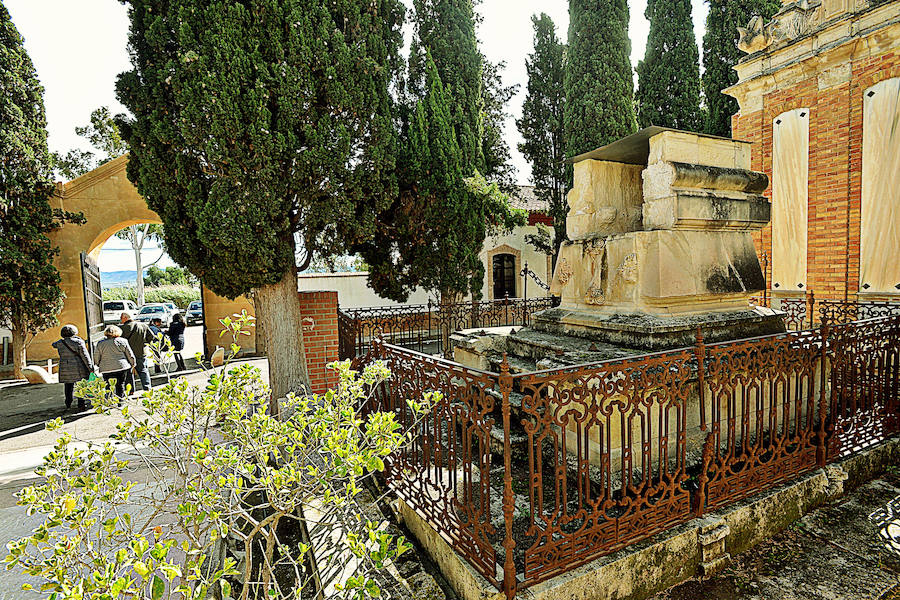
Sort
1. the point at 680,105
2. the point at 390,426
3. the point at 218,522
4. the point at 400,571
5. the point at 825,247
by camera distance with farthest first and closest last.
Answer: the point at 680,105 → the point at 825,247 → the point at 400,571 → the point at 390,426 → the point at 218,522

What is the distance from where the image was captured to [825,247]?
7.59m

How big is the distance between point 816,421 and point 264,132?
6.73m

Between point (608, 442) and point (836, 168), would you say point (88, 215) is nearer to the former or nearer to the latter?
point (608, 442)

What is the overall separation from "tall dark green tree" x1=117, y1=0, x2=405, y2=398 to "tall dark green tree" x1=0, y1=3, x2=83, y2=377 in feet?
19.0

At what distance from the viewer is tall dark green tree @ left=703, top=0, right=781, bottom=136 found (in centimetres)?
1228

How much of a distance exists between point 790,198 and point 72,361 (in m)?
12.9

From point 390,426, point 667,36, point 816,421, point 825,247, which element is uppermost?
point 667,36

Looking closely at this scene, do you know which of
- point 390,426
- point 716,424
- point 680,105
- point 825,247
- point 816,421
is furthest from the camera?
point 680,105

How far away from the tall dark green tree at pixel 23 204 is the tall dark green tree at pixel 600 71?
1342cm

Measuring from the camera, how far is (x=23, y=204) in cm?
1028

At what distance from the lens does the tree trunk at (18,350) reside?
10367mm

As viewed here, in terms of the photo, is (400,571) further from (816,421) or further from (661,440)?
(816,421)

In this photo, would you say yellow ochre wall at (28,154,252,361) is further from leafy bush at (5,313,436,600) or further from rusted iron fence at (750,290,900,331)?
rusted iron fence at (750,290,900,331)

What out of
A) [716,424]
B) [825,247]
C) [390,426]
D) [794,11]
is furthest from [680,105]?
[390,426]
